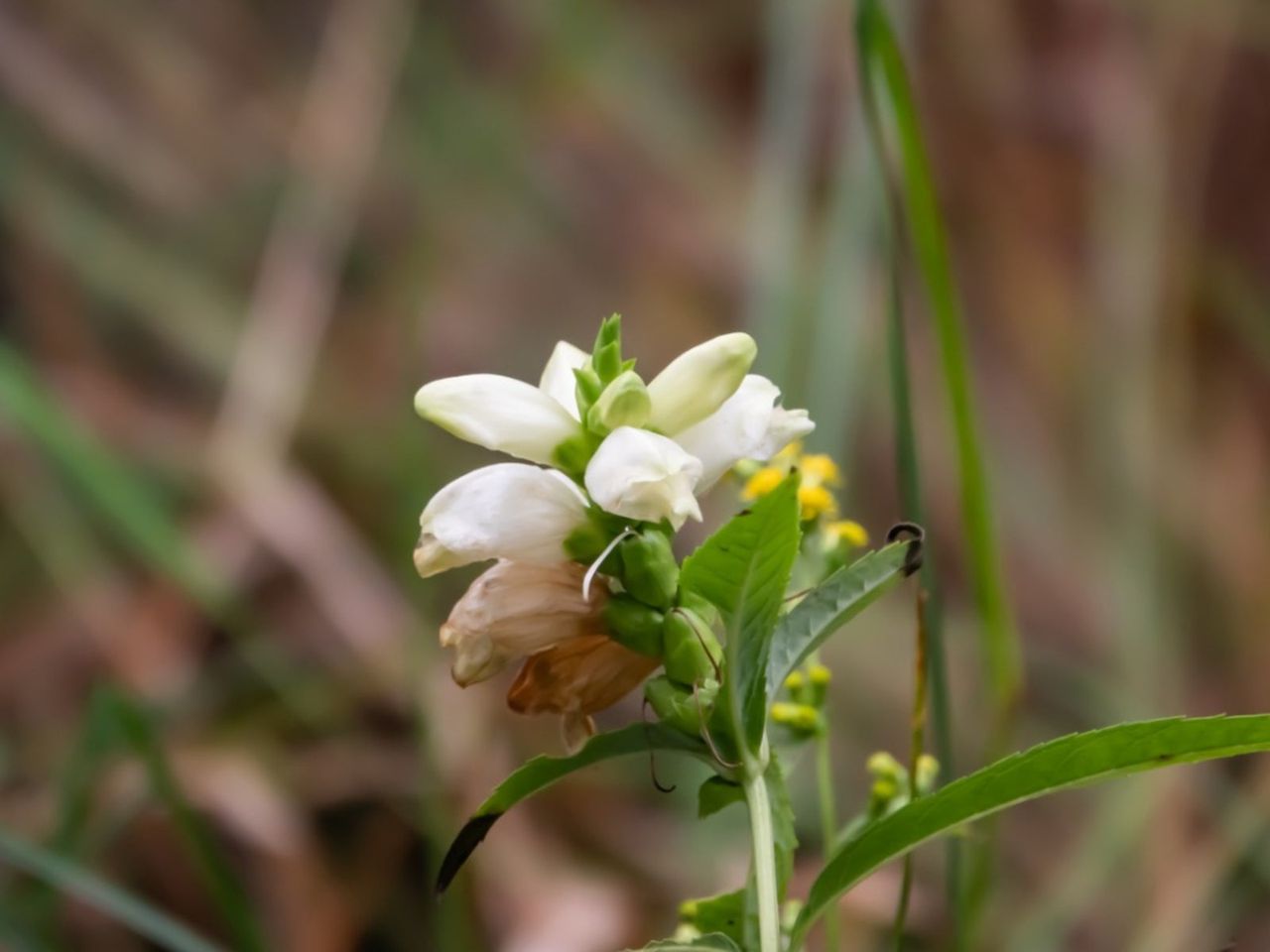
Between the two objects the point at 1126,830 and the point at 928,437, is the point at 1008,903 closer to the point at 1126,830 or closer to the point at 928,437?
the point at 1126,830

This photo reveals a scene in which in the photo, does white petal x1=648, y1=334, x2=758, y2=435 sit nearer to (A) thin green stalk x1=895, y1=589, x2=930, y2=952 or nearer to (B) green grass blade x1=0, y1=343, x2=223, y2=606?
(A) thin green stalk x1=895, y1=589, x2=930, y2=952

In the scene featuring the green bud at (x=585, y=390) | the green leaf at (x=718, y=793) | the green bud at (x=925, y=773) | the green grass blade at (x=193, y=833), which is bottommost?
the green grass blade at (x=193, y=833)

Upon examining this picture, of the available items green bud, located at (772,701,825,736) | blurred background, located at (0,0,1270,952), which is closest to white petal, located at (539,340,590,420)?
green bud, located at (772,701,825,736)

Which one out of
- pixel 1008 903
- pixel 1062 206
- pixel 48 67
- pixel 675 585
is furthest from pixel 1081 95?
pixel 675 585

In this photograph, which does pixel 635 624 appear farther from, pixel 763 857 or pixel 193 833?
pixel 193 833

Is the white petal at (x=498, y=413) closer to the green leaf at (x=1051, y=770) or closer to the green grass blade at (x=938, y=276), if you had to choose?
the green leaf at (x=1051, y=770)

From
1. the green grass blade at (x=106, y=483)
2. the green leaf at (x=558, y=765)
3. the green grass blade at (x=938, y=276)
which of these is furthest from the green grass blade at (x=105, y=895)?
the green grass blade at (x=106, y=483)
